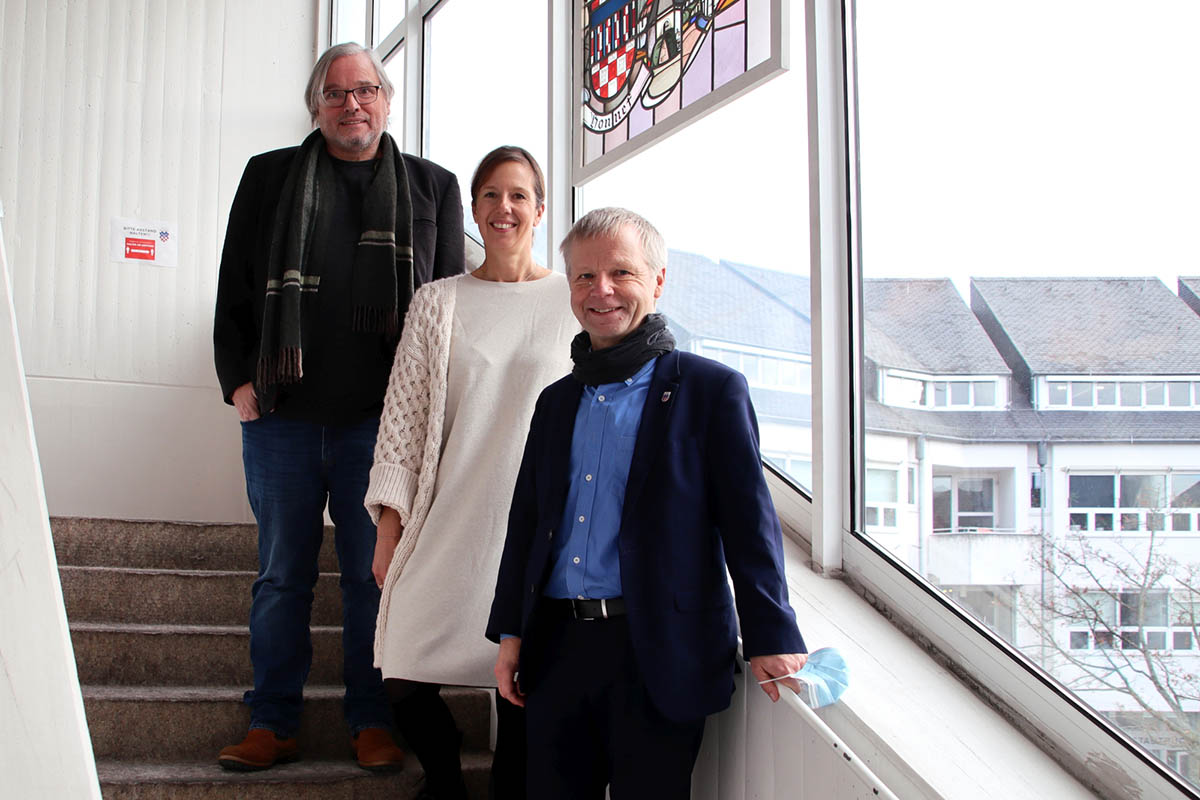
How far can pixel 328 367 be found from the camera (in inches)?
81.5

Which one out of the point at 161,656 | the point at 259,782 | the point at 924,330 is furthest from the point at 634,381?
the point at 161,656

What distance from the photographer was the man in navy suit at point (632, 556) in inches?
52.8

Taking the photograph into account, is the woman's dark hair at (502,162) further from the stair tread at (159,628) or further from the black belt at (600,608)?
the stair tread at (159,628)

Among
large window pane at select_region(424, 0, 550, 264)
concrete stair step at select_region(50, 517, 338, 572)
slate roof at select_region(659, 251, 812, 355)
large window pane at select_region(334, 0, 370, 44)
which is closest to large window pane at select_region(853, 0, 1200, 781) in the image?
slate roof at select_region(659, 251, 812, 355)

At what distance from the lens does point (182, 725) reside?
2.23 m

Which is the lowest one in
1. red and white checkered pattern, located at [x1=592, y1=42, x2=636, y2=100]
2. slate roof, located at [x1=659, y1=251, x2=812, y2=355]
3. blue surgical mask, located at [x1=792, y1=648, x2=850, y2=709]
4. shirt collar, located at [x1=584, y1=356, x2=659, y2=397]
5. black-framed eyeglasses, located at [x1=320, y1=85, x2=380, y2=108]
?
blue surgical mask, located at [x1=792, y1=648, x2=850, y2=709]

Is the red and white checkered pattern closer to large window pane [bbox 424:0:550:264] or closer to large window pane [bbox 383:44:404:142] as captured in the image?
large window pane [bbox 424:0:550:264]

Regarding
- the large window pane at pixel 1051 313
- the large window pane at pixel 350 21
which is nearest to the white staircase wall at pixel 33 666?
the large window pane at pixel 1051 313

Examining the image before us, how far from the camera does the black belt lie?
55.5 inches

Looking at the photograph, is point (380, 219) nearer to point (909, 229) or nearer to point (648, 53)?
point (648, 53)

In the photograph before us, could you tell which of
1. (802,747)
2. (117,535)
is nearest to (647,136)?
(802,747)

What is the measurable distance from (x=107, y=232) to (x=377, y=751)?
312 centimetres

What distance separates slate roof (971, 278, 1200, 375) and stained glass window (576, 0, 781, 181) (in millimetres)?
671

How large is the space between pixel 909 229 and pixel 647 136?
0.83 meters
